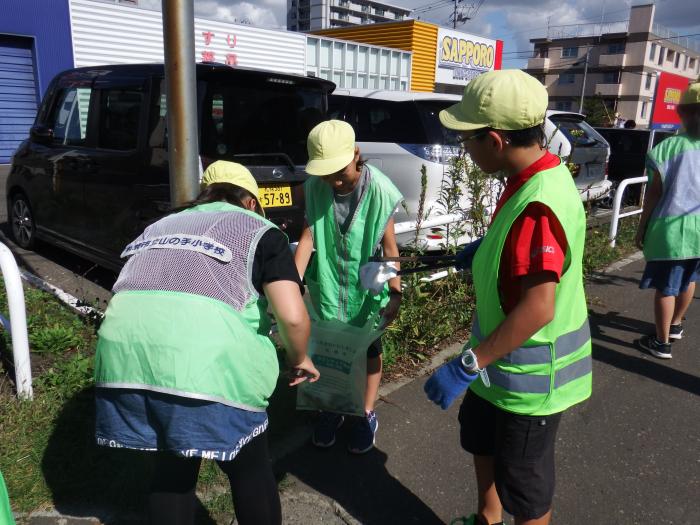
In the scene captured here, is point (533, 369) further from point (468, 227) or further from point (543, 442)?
point (468, 227)

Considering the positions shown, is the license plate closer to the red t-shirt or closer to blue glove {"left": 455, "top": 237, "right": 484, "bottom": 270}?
blue glove {"left": 455, "top": 237, "right": 484, "bottom": 270}

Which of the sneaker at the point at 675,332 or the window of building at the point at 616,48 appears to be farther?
the window of building at the point at 616,48

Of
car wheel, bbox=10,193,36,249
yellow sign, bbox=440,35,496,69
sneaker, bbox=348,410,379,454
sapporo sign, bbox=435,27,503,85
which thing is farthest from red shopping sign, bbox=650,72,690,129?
yellow sign, bbox=440,35,496,69

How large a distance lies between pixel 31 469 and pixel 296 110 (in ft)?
11.3

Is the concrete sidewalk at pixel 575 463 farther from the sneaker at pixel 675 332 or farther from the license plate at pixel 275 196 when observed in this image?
the license plate at pixel 275 196

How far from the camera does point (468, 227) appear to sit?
4.78 meters

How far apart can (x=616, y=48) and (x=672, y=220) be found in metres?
79.9

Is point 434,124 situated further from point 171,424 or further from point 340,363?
point 171,424

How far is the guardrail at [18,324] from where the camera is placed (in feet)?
9.43

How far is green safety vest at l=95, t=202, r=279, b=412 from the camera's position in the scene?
1.61 meters

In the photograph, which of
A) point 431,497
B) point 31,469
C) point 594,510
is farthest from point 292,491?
point 594,510

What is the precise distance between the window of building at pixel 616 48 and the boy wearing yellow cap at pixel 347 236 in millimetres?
80488

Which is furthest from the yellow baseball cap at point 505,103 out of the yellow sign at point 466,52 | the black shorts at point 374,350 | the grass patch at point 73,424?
the yellow sign at point 466,52

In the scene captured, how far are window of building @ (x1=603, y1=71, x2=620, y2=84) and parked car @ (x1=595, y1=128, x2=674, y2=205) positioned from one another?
224 ft
